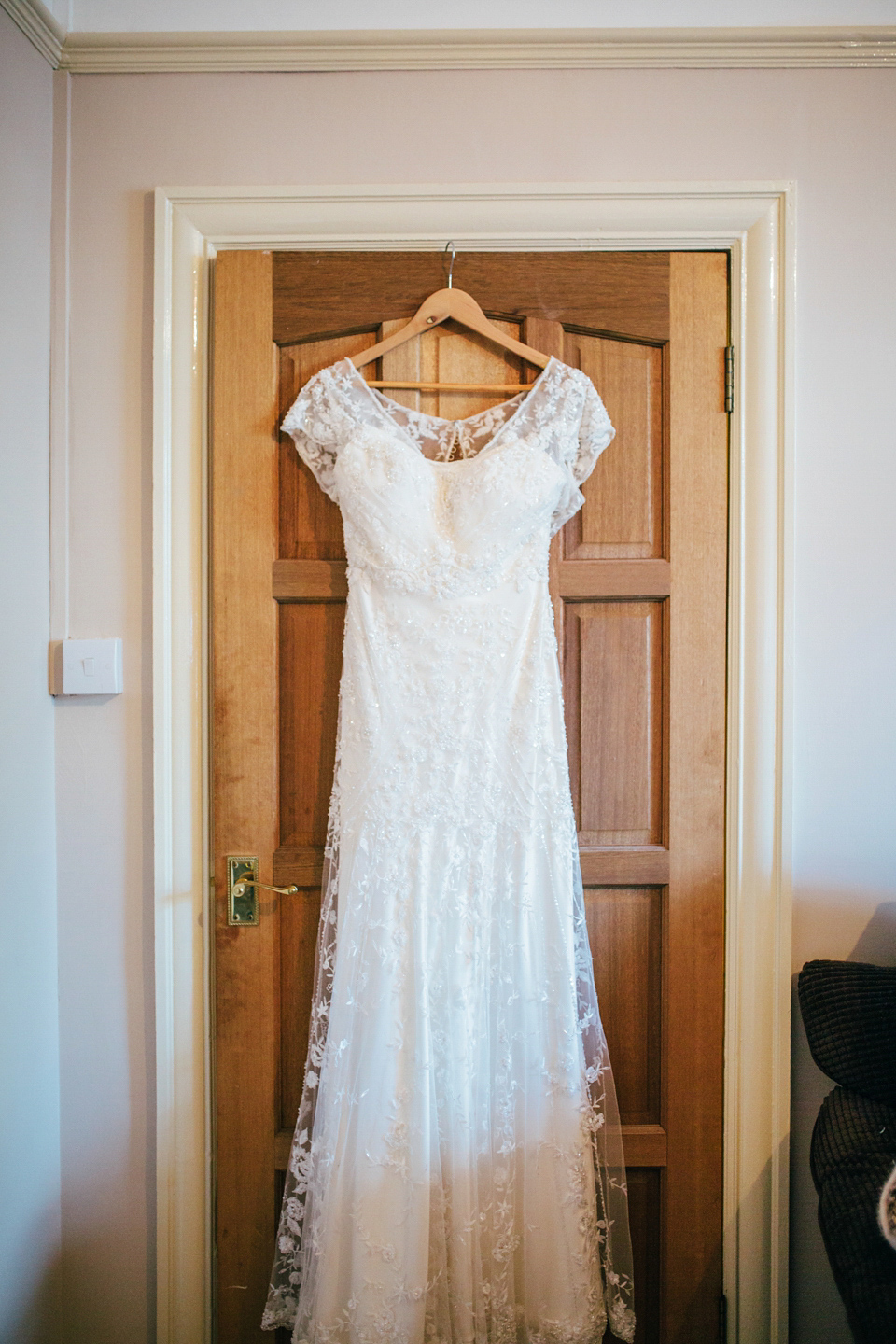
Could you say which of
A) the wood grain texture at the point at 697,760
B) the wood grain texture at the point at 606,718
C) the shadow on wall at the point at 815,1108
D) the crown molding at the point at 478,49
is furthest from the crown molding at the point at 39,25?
the shadow on wall at the point at 815,1108

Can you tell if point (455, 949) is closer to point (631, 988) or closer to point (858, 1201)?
point (631, 988)

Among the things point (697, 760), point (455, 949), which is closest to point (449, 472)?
point (697, 760)

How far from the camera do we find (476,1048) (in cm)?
116

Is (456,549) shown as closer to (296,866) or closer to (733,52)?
(296,866)

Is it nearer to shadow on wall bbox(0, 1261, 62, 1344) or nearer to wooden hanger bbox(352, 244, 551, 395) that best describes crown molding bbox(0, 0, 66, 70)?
wooden hanger bbox(352, 244, 551, 395)

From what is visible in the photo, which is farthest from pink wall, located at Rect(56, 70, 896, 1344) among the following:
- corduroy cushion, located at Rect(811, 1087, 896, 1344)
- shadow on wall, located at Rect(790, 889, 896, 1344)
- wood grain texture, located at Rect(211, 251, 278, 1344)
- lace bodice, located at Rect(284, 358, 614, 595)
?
lace bodice, located at Rect(284, 358, 614, 595)

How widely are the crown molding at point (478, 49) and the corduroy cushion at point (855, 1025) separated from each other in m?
1.64

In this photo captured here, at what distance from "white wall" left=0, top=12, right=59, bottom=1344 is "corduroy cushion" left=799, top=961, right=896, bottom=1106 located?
137 centimetres

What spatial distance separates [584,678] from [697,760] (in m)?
0.26

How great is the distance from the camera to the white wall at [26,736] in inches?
48.9

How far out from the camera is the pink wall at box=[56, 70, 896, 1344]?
1310 millimetres

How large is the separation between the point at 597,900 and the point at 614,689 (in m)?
0.40

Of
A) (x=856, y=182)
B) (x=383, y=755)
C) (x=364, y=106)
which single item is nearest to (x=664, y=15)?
(x=856, y=182)

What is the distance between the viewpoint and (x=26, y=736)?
1.29 meters
